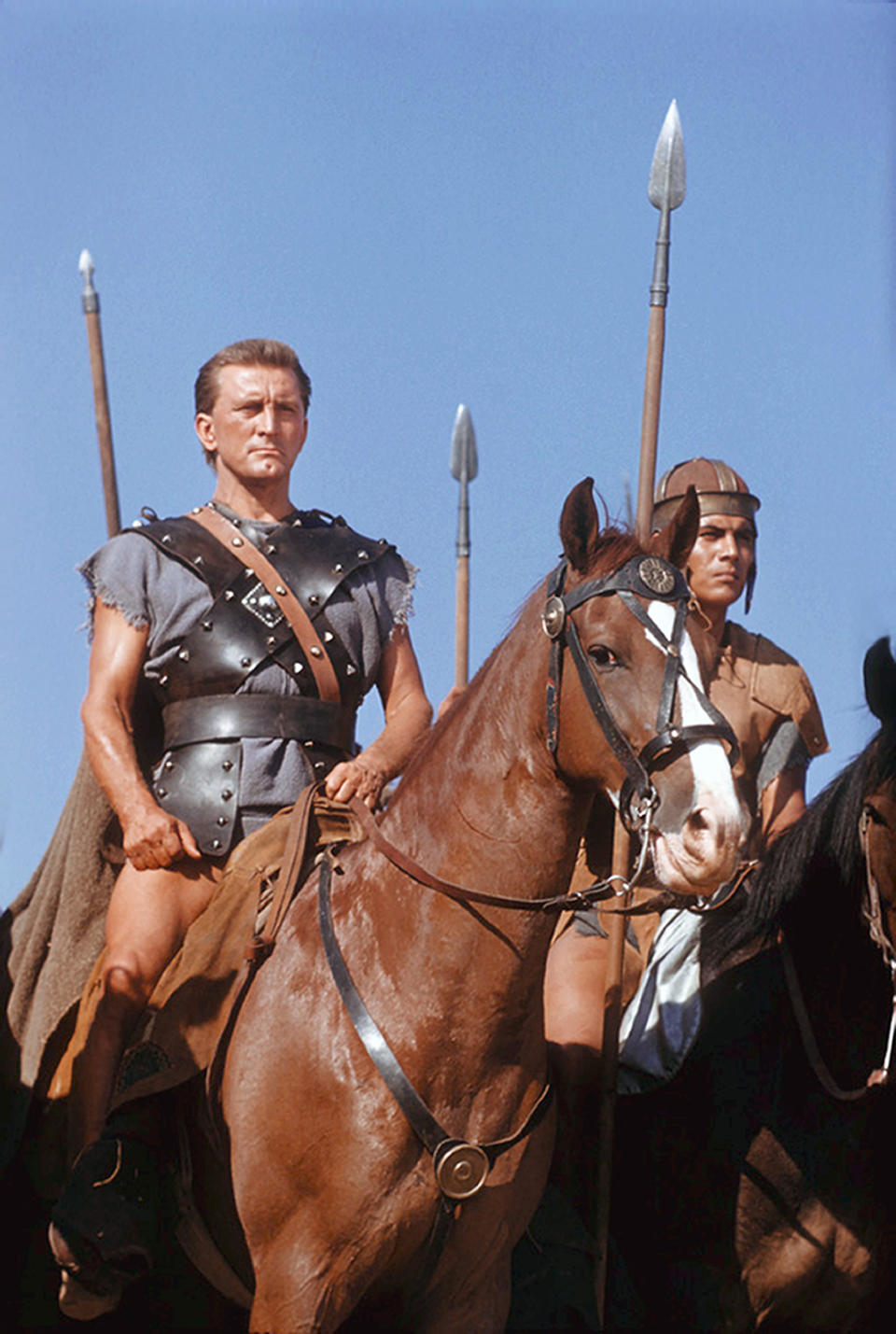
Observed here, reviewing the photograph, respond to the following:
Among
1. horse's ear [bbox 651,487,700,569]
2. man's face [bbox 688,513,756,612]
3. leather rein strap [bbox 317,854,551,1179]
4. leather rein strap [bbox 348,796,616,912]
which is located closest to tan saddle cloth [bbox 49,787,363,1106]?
leather rein strap [bbox 317,854,551,1179]

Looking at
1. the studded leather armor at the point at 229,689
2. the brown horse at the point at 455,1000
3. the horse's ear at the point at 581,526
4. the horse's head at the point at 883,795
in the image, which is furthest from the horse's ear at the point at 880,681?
the studded leather armor at the point at 229,689

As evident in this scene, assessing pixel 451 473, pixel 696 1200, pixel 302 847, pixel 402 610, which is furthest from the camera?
pixel 451 473

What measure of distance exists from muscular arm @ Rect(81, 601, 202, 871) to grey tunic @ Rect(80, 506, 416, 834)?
70 millimetres

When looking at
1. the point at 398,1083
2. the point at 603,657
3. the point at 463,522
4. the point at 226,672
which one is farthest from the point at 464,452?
the point at 398,1083

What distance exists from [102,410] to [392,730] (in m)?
2.99

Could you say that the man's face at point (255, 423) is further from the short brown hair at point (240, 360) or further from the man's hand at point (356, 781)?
the man's hand at point (356, 781)

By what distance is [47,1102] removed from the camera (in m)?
6.24

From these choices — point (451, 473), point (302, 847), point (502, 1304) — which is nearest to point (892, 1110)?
point (502, 1304)

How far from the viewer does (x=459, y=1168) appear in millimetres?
4938

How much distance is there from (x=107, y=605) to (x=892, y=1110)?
3363 millimetres

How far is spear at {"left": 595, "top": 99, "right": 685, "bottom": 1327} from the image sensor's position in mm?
6312

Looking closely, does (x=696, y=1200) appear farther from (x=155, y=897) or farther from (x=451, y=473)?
(x=451, y=473)

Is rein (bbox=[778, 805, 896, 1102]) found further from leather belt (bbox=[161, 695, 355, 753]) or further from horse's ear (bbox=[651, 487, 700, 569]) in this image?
leather belt (bbox=[161, 695, 355, 753])

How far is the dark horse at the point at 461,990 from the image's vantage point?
15.9 feet
